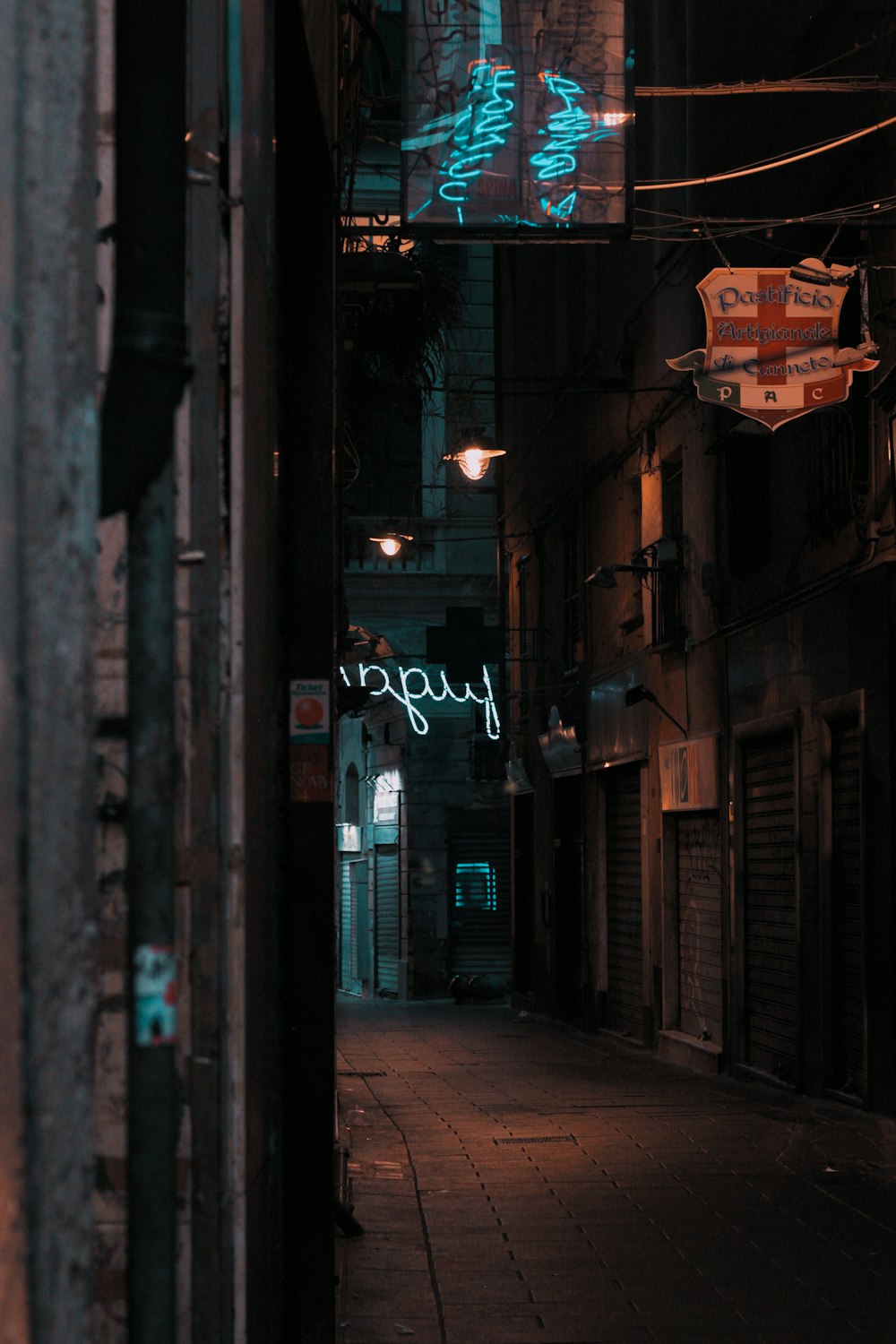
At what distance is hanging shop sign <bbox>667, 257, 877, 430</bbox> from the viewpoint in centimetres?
1118

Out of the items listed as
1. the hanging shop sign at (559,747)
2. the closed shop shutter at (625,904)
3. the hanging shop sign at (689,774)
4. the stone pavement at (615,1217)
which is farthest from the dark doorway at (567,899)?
the stone pavement at (615,1217)

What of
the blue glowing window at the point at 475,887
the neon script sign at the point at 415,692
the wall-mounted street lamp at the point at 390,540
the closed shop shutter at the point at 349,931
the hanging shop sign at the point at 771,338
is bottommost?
the closed shop shutter at the point at 349,931

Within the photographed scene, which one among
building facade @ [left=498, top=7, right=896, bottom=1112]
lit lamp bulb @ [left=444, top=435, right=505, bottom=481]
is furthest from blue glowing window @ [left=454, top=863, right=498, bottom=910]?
lit lamp bulb @ [left=444, top=435, right=505, bottom=481]

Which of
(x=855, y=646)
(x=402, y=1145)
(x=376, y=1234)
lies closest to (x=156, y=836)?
(x=376, y=1234)

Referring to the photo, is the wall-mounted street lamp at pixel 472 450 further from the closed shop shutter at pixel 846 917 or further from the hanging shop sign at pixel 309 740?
the hanging shop sign at pixel 309 740

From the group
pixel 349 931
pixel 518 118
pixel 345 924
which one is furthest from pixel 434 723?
pixel 518 118

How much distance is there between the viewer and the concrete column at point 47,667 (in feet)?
6.08

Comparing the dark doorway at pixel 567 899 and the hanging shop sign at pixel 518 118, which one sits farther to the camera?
the dark doorway at pixel 567 899

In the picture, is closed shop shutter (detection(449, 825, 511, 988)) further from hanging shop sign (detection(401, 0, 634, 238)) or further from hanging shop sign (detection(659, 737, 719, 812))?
hanging shop sign (detection(401, 0, 634, 238))

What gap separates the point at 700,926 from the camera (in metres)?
17.0

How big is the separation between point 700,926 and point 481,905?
619 inches

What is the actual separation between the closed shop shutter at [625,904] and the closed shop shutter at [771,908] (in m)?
4.16

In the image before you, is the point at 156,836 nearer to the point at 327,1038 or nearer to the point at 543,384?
the point at 327,1038

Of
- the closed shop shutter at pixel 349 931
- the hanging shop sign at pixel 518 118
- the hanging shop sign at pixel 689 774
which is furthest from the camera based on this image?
the closed shop shutter at pixel 349 931
